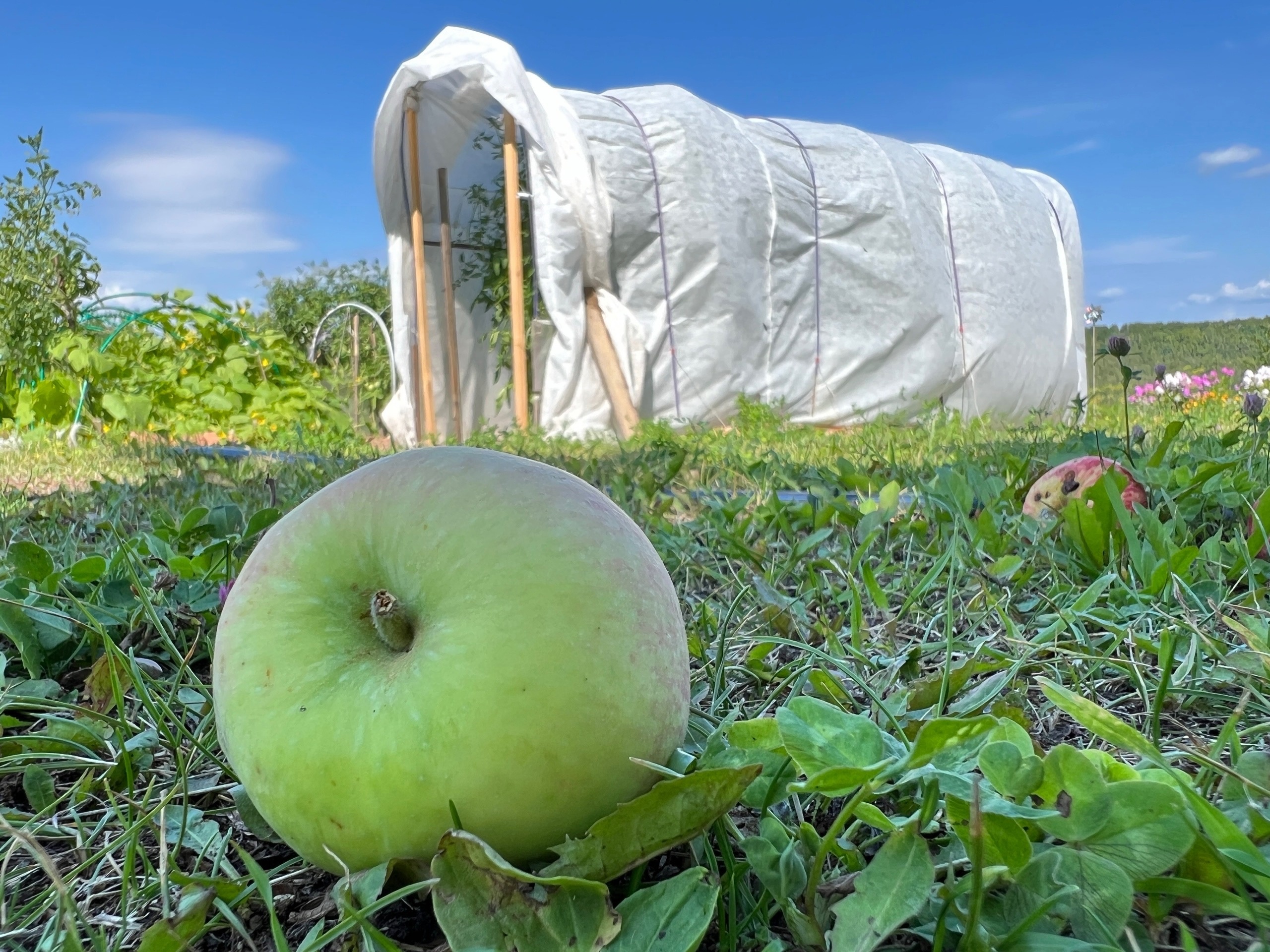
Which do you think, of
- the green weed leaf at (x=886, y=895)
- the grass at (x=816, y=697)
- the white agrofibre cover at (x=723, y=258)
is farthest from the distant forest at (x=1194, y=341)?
the green weed leaf at (x=886, y=895)

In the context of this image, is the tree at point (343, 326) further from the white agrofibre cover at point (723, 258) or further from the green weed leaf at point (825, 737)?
the green weed leaf at point (825, 737)

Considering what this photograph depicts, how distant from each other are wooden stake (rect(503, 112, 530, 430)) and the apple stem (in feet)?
21.3

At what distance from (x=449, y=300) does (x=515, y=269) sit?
53.1 inches

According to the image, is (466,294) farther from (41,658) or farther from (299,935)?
(299,935)

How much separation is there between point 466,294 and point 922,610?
805 centimetres

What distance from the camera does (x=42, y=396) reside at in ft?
22.0

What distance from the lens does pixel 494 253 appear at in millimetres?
8820

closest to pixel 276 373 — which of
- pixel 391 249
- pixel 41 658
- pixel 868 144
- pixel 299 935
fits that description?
pixel 391 249

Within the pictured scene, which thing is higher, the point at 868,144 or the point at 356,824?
the point at 868,144

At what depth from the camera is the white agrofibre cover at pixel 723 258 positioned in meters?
7.42

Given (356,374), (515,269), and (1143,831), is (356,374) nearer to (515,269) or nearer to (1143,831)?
(515,269)

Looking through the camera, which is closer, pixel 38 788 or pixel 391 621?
pixel 391 621

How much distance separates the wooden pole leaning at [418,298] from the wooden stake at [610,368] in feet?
4.73

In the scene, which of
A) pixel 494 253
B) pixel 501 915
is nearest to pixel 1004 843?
pixel 501 915
